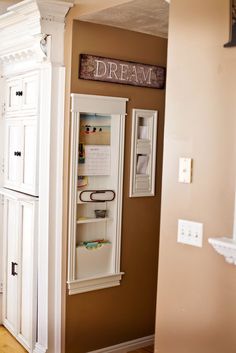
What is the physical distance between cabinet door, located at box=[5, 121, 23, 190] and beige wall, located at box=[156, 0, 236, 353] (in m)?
1.63

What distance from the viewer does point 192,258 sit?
2307mm

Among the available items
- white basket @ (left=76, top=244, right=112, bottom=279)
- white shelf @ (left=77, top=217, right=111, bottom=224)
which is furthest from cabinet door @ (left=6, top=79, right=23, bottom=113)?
white basket @ (left=76, top=244, right=112, bottom=279)

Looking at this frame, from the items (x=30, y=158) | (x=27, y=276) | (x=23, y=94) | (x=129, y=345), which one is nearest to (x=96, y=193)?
(x=30, y=158)

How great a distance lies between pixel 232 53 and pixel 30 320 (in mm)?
2397

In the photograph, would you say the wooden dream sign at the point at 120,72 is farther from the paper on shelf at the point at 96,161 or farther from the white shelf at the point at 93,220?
the white shelf at the point at 93,220

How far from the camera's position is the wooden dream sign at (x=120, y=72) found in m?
3.25

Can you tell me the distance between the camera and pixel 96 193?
11.3 ft

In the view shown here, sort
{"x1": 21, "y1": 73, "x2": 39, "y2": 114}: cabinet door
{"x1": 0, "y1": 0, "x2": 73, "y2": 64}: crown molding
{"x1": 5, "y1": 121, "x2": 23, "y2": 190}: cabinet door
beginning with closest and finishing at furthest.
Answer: {"x1": 0, "y1": 0, "x2": 73, "y2": 64}: crown molding
{"x1": 21, "y1": 73, "x2": 39, "y2": 114}: cabinet door
{"x1": 5, "y1": 121, "x2": 23, "y2": 190}: cabinet door

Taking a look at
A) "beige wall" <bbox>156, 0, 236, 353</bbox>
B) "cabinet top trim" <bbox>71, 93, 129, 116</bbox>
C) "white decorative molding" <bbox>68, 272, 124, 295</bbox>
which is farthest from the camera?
"white decorative molding" <bbox>68, 272, 124, 295</bbox>

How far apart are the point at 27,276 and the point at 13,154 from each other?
0.94m

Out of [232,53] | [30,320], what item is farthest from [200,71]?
[30,320]

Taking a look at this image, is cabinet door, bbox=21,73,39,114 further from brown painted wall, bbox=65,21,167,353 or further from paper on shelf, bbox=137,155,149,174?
paper on shelf, bbox=137,155,149,174

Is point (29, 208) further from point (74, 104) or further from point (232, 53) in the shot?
point (232, 53)

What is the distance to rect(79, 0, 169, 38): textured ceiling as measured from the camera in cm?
279
